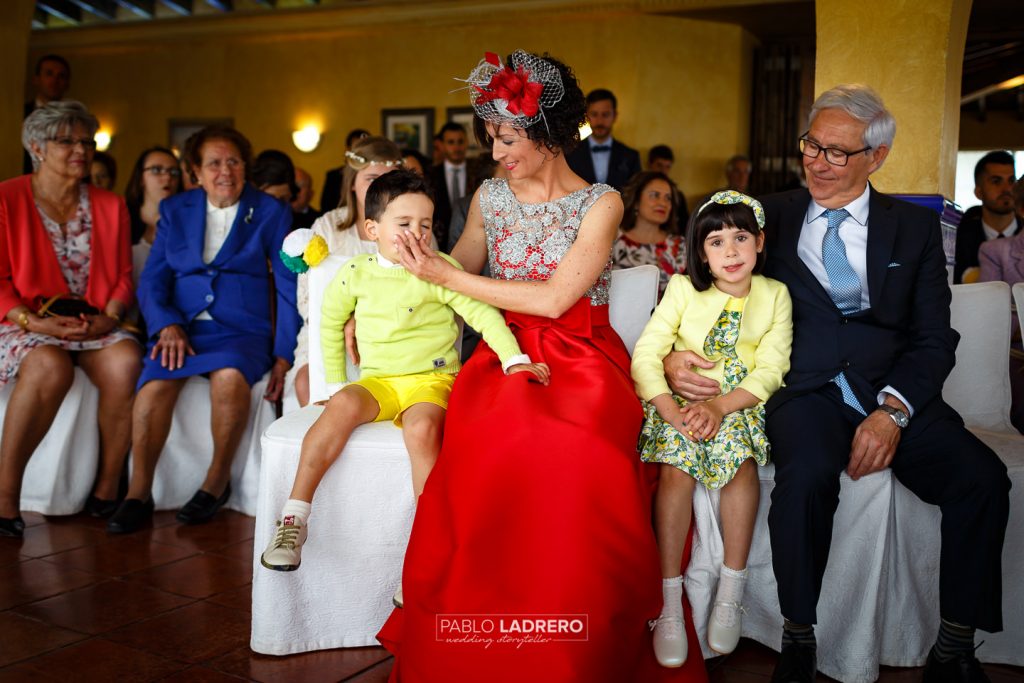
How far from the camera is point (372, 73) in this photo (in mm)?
9766

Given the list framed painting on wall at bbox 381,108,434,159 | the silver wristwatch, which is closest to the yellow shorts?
the silver wristwatch

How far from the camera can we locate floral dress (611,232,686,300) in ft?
16.3

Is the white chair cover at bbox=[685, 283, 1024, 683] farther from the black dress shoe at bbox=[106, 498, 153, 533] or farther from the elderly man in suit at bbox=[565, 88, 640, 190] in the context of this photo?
the elderly man in suit at bbox=[565, 88, 640, 190]

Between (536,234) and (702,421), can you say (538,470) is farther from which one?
(536,234)

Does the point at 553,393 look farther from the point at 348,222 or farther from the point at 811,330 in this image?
the point at 348,222

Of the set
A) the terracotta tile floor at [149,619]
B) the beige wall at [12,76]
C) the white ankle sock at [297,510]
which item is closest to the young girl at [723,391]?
the terracotta tile floor at [149,619]

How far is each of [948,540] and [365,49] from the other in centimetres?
846

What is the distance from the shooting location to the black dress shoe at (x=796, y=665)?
2.39 metres

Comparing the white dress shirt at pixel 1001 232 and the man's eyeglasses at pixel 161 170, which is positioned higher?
the man's eyeglasses at pixel 161 170

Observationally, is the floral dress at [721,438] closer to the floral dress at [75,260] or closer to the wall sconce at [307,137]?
the floral dress at [75,260]

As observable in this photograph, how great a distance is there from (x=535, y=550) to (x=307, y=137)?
27.5ft

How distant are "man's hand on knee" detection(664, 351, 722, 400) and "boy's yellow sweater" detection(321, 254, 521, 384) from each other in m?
0.48

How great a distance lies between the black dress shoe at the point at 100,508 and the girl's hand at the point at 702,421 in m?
2.53

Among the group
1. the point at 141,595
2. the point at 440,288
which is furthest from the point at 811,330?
the point at 141,595
